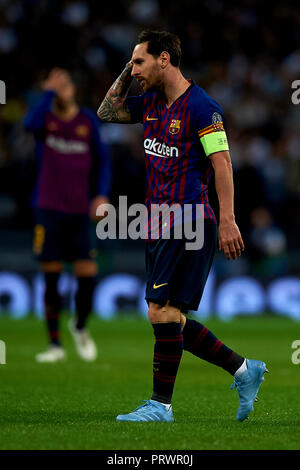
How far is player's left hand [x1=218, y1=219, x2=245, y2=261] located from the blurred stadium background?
8867 mm

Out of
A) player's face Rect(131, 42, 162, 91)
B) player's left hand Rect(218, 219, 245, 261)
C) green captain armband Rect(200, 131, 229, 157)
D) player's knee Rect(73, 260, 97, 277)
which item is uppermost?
player's face Rect(131, 42, 162, 91)

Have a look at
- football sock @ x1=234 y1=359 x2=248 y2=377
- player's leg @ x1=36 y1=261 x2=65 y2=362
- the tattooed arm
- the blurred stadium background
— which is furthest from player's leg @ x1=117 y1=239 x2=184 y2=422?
the blurred stadium background

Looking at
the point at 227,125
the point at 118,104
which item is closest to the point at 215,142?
the point at 118,104

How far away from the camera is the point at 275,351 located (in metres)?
9.30

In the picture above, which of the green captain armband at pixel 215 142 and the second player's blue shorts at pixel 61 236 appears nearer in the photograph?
the green captain armband at pixel 215 142

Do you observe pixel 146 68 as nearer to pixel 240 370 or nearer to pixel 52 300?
pixel 240 370

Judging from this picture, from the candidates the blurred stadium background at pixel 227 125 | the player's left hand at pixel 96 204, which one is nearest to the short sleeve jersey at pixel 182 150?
the player's left hand at pixel 96 204

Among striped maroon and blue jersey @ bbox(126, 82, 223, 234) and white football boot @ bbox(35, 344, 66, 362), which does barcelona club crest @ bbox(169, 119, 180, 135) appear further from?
white football boot @ bbox(35, 344, 66, 362)

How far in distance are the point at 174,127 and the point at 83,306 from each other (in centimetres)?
402

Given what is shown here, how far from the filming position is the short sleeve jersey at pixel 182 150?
15.5ft

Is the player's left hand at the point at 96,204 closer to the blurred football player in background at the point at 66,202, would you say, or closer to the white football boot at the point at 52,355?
the blurred football player in background at the point at 66,202

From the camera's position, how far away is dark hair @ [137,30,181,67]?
4.86 metres

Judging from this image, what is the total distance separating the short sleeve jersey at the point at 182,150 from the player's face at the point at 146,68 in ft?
0.51

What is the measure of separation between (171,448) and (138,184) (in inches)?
406
